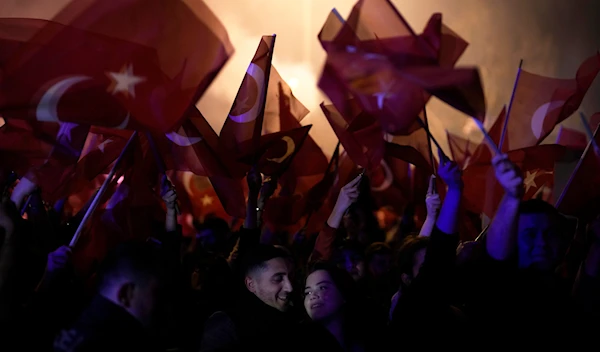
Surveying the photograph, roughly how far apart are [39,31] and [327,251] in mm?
1726

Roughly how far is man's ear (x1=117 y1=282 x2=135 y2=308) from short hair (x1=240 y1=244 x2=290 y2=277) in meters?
0.67

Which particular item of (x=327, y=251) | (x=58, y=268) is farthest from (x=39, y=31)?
(x=327, y=251)

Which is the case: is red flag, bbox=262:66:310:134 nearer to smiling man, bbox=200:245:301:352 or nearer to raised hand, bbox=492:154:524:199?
smiling man, bbox=200:245:301:352

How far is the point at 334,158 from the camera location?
4.20m

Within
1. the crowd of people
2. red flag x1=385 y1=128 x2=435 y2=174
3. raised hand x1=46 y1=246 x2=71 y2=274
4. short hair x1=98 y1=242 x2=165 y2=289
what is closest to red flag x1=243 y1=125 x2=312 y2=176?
red flag x1=385 y1=128 x2=435 y2=174

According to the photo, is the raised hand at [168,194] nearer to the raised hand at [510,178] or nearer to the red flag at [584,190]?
the raised hand at [510,178]

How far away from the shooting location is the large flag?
2535mm

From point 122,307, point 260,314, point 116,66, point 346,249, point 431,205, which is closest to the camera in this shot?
point 122,307

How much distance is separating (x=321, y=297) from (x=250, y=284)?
1.00 feet

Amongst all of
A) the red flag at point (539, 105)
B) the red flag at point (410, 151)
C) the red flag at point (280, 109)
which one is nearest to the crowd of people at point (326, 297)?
the red flag at point (410, 151)

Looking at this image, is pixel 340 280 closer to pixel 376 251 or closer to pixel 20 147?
pixel 376 251

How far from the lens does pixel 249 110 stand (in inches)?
125

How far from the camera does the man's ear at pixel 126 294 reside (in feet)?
6.02

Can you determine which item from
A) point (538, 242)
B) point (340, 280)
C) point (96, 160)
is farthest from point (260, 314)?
point (96, 160)
